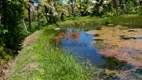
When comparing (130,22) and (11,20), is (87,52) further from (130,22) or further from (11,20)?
(130,22)

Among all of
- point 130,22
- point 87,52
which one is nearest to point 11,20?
point 87,52

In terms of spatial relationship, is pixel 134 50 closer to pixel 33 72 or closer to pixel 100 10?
pixel 33 72

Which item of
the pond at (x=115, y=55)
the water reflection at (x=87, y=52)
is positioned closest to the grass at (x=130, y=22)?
the pond at (x=115, y=55)

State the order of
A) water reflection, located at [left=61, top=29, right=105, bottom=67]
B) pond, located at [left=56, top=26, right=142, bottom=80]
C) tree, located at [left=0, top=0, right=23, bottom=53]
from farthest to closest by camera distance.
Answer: tree, located at [left=0, top=0, right=23, bottom=53], water reflection, located at [left=61, top=29, right=105, bottom=67], pond, located at [left=56, top=26, right=142, bottom=80]

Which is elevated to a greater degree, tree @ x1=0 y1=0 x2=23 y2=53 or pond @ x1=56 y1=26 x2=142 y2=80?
tree @ x1=0 y1=0 x2=23 y2=53

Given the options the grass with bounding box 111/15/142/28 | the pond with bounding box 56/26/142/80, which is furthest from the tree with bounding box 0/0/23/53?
the grass with bounding box 111/15/142/28

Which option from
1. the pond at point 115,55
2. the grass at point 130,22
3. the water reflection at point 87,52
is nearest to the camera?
the pond at point 115,55

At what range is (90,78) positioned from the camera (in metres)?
11.6

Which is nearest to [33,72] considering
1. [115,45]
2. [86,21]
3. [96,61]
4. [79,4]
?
[96,61]

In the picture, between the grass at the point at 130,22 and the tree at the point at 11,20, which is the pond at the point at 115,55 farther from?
the grass at the point at 130,22

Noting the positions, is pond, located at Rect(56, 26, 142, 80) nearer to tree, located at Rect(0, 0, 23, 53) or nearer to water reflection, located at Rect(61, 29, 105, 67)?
water reflection, located at Rect(61, 29, 105, 67)

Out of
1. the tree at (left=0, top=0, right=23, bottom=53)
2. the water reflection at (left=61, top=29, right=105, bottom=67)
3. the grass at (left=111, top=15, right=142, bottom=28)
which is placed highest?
the tree at (left=0, top=0, right=23, bottom=53)

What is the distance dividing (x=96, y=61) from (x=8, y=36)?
6630 millimetres

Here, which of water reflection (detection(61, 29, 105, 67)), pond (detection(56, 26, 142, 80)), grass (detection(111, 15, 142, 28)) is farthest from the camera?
grass (detection(111, 15, 142, 28))
